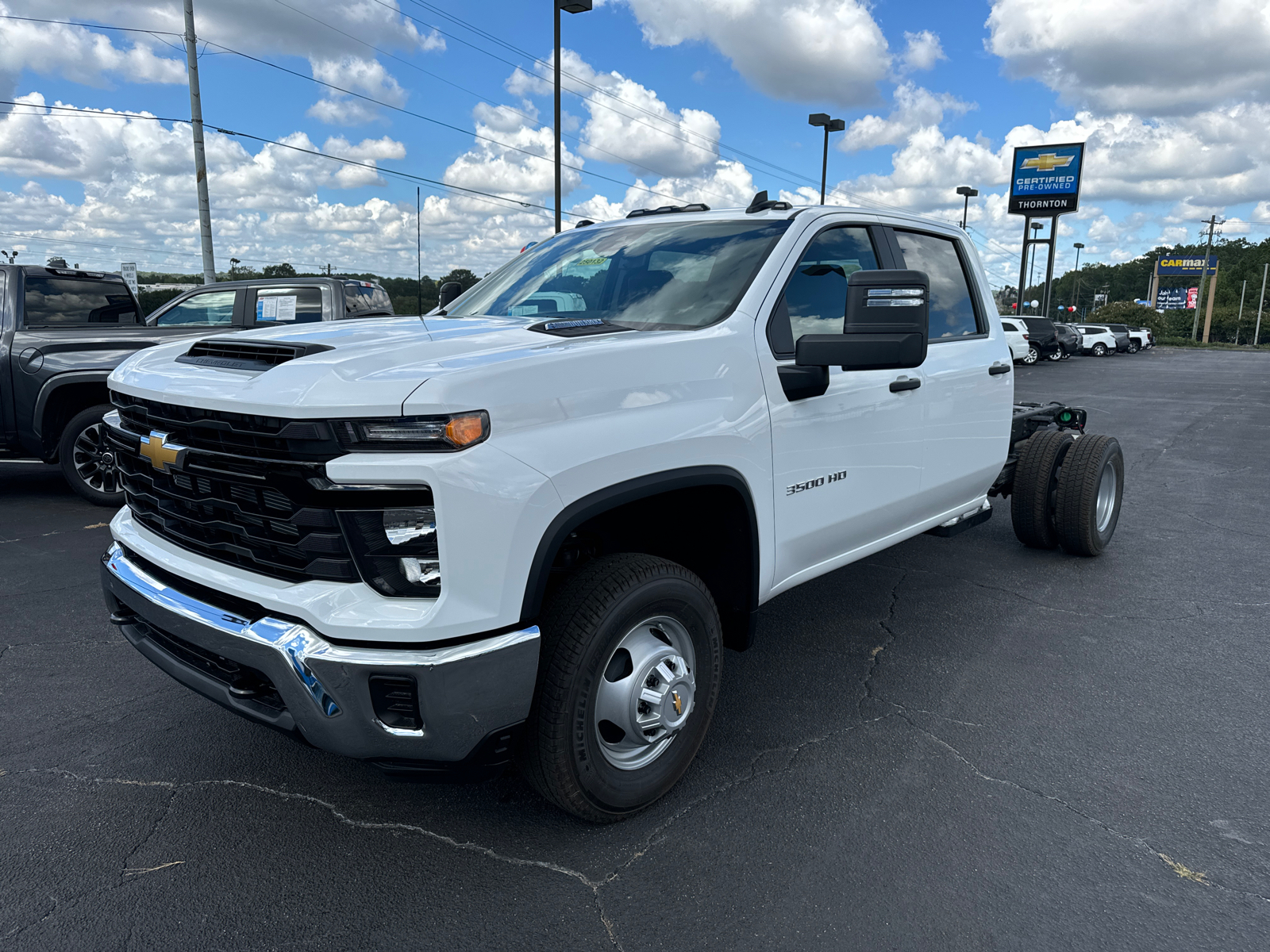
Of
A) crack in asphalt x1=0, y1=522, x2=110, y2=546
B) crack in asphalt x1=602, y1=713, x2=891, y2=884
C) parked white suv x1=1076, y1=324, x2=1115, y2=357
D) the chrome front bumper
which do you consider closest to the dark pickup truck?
crack in asphalt x1=0, y1=522, x2=110, y2=546

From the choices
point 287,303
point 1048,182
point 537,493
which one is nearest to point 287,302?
point 287,303

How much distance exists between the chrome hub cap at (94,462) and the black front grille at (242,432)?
5.22 meters

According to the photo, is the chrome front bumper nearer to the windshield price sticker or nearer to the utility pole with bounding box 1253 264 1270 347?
the windshield price sticker

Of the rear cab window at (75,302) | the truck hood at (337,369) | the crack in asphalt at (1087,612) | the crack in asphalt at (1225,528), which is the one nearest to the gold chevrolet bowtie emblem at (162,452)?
the truck hood at (337,369)

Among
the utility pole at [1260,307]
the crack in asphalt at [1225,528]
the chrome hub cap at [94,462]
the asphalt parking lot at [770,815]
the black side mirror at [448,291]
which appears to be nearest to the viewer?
the asphalt parking lot at [770,815]

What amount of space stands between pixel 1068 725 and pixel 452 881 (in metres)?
2.42

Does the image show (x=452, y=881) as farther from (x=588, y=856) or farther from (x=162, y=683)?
(x=162, y=683)

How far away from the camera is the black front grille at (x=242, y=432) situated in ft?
7.15

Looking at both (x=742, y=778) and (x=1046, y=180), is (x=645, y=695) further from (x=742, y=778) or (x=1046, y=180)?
(x=1046, y=180)

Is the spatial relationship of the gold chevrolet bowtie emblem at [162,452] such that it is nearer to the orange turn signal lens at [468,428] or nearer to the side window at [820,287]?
the orange turn signal lens at [468,428]

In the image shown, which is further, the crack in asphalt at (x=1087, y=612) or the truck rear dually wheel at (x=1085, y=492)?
the truck rear dually wheel at (x=1085, y=492)

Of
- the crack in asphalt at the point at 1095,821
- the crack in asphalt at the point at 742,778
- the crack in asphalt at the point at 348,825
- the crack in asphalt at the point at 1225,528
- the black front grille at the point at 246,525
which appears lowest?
the crack in asphalt at the point at 348,825

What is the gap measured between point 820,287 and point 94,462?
6.43 metres

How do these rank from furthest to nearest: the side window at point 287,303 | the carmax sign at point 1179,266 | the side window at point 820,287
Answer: the carmax sign at point 1179,266
the side window at point 287,303
the side window at point 820,287
